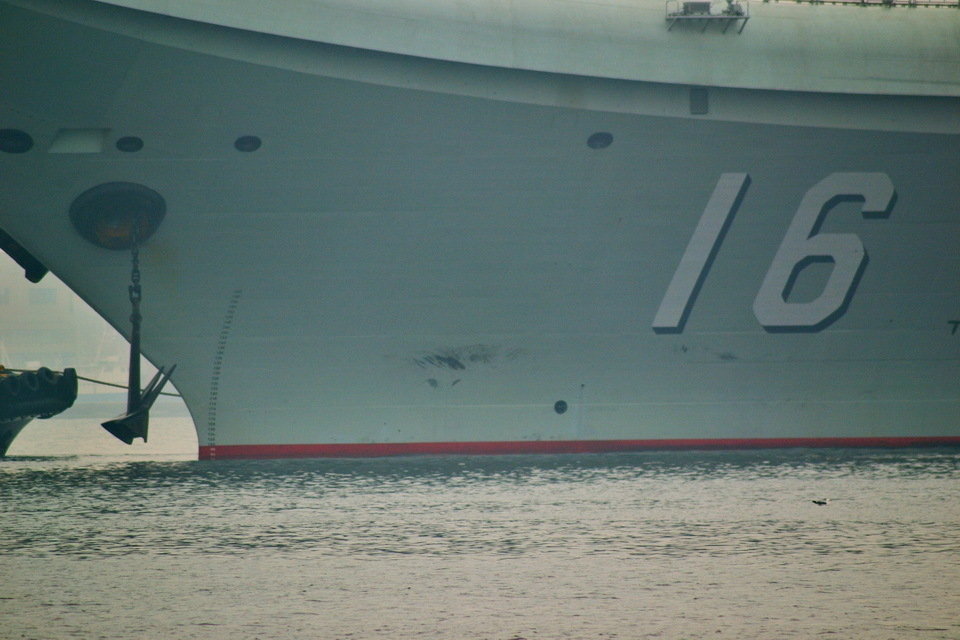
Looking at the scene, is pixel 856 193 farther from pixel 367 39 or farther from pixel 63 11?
pixel 63 11

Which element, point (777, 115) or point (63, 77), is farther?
point (777, 115)

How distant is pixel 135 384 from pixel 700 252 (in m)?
9.13

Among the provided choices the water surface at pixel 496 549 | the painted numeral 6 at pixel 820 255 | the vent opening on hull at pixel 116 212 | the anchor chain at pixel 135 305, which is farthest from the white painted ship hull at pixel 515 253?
the water surface at pixel 496 549

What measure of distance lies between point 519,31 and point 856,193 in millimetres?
5891

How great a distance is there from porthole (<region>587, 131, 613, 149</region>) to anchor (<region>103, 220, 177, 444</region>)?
7.04 meters

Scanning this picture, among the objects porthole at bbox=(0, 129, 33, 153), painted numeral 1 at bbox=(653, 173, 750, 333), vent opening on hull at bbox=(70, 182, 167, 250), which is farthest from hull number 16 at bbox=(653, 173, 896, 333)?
porthole at bbox=(0, 129, 33, 153)

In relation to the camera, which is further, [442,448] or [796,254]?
[442,448]

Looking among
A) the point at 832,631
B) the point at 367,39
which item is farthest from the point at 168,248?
the point at 832,631

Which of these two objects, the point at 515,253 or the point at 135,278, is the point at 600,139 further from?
the point at 135,278

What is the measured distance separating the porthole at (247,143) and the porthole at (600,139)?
197 inches

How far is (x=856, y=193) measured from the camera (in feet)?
60.6

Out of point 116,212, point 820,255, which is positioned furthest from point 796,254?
point 116,212

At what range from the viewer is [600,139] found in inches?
705

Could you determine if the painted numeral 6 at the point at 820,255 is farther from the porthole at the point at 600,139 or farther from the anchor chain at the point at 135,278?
the anchor chain at the point at 135,278
